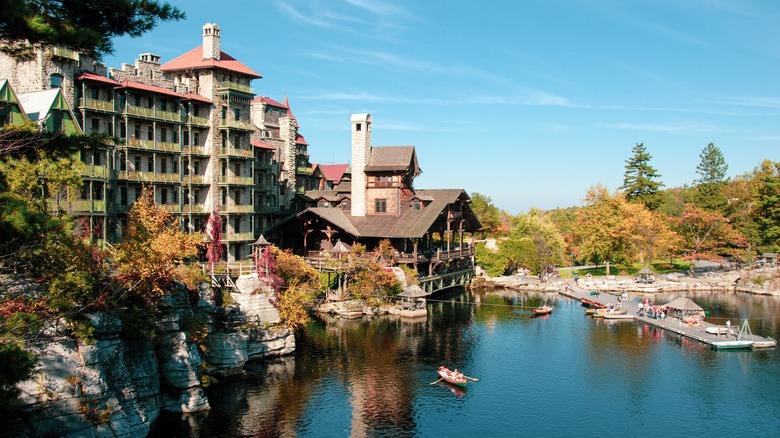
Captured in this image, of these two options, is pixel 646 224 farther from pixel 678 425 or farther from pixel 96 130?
pixel 96 130

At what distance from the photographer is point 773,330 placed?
52.9 m

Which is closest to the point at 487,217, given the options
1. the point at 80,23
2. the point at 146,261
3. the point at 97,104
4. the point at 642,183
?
the point at 642,183

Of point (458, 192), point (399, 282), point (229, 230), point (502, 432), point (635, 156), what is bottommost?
point (502, 432)

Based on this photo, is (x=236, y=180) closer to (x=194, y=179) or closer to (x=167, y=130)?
(x=194, y=179)

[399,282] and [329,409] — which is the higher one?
[399,282]

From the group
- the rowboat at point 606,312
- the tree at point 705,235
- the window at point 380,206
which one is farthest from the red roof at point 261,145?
the tree at point 705,235

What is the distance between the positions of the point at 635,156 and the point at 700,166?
25792 millimetres

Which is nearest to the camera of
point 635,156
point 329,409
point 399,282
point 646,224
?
point 329,409

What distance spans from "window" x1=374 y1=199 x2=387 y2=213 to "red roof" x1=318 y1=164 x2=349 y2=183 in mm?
30127

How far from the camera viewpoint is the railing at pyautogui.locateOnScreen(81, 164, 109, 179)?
159 feet

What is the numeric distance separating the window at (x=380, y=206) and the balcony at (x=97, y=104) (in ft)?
100

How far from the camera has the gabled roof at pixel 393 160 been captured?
71188 millimetres

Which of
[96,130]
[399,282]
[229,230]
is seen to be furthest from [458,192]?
[96,130]

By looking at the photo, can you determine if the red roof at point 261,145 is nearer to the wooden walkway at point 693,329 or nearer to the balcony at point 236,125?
the balcony at point 236,125
